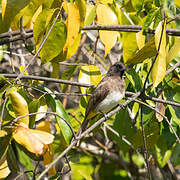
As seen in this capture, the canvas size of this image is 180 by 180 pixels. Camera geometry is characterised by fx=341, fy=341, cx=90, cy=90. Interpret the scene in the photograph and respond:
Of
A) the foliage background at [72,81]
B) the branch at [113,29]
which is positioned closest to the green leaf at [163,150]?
the foliage background at [72,81]

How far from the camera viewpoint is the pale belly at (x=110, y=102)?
3.56 metres

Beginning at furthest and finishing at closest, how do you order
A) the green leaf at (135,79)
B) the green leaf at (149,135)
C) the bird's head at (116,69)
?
the bird's head at (116,69)
the green leaf at (149,135)
the green leaf at (135,79)

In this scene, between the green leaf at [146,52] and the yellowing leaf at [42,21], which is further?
the green leaf at [146,52]

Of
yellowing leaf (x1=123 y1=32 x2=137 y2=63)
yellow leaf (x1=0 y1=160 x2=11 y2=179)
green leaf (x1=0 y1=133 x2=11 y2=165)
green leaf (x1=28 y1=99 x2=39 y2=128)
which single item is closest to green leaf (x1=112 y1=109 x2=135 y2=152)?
yellowing leaf (x1=123 y1=32 x2=137 y2=63)

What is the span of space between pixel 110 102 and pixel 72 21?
1441mm

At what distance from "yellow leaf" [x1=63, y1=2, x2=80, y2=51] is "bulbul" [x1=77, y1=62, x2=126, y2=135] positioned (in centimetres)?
110

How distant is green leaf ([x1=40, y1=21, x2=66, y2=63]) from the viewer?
7.80ft

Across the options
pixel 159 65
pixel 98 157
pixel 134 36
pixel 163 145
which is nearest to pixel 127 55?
pixel 134 36

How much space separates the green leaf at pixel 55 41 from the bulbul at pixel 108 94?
1.18 meters

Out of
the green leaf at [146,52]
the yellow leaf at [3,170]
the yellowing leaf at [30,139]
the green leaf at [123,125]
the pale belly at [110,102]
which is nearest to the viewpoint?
the yellowing leaf at [30,139]

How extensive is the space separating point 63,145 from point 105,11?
54.0 inches

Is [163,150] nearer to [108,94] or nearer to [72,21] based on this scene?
[108,94]

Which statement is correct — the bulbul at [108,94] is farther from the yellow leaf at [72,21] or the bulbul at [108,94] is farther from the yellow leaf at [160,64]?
the yellow leaf at [160,64]

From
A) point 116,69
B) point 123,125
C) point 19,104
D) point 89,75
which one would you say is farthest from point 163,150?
point 19,104
